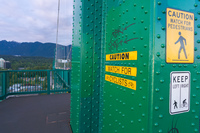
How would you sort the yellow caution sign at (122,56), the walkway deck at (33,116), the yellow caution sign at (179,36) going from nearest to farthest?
the yellow caution sign at (179,36), the yellow caution sign at (122,56), the walkway deck at (33,116)

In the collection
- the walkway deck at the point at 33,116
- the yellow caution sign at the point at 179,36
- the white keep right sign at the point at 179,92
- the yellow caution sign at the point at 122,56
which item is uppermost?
the yellow caution sign at the point at 179,36

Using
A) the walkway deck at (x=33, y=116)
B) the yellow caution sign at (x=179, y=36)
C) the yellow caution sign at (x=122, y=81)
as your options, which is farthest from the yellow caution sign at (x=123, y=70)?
the walkway deck at (x=33, y=116)

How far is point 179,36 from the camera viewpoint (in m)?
1.34

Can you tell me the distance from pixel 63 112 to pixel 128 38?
3.80 meters

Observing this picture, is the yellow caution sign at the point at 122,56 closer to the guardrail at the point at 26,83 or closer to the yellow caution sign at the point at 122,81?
the yellow caution sign at the point at 122,81

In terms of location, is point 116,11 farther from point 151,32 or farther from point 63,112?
point 63,112

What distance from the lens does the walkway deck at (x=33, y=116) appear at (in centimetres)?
345

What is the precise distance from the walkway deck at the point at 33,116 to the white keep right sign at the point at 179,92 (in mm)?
2779

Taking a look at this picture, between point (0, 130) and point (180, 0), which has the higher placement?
point (180, 0)

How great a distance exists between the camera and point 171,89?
1330mm

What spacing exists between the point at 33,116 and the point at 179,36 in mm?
4390

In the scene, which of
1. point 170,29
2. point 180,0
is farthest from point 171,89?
point 180,0

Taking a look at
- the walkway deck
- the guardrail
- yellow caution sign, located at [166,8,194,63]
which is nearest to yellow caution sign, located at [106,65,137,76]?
yellow caution sign, located at [166,8,194,63]

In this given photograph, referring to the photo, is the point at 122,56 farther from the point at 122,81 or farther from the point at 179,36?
the point at 179,36
